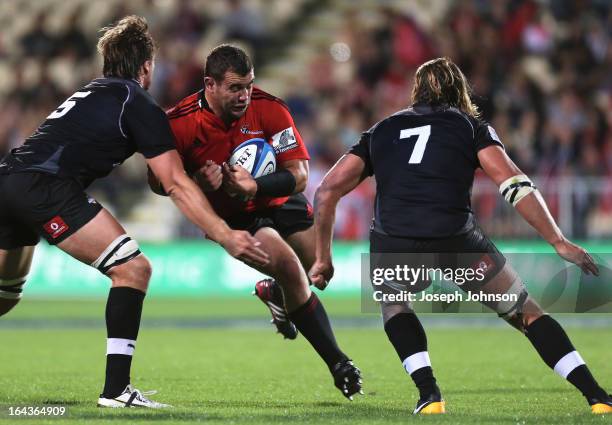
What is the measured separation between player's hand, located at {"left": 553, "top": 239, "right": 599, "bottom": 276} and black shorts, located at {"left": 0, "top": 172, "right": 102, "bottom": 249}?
107 inches

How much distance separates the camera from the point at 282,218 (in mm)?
8586

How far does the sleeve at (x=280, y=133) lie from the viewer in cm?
793

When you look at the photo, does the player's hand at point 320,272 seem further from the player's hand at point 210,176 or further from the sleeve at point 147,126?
the sleeve at point 147,126

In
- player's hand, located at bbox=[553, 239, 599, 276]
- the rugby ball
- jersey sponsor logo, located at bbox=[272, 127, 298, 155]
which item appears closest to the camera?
player's hand, located at bbox=[553, 239, 599, 276]

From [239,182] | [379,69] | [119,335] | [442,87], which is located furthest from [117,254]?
[379,69]

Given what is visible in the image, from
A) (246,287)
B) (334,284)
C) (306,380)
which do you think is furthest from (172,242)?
(306,380)

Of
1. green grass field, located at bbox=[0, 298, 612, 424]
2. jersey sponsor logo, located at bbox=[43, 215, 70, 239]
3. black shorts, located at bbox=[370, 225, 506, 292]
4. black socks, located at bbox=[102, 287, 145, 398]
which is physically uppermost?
jersey sponsor logo, located at bbox=[43, 215, 70, 239]

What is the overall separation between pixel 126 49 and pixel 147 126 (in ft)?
2.08

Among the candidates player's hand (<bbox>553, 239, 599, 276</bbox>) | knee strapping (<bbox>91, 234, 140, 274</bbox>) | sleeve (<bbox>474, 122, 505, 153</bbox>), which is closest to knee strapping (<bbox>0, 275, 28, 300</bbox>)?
knee strapping (<bbox>91, 234, 140, 274</bbox>)

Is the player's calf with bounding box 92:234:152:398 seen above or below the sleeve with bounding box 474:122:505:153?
below

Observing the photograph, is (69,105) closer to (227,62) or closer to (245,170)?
(227,62)

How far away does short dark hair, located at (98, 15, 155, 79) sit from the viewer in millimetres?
7273

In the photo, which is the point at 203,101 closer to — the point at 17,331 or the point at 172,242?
the point at 17,331

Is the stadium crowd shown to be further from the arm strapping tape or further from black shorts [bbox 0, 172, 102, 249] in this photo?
black shorts [bbox 0, 172, 102, 249]
